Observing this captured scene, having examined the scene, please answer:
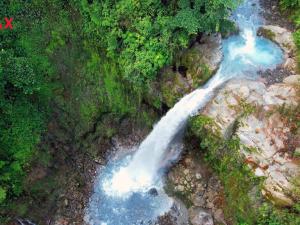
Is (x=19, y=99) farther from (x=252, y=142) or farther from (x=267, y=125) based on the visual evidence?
(x=267, y=125)

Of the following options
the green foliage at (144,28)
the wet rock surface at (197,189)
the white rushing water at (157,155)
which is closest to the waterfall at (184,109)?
the white rushing water at (157,155)

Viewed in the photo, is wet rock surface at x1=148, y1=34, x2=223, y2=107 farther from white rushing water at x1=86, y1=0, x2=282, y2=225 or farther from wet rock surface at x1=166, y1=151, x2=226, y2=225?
wet rock surface at x1=166, y1=151, x2=226, y2=225

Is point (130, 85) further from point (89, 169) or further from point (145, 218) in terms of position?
point (145, 218)

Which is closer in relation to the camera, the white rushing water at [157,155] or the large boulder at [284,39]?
the white rushing water at [157,155]

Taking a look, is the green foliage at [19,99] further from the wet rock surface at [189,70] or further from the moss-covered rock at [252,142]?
the moss-covered rock at [252,142]

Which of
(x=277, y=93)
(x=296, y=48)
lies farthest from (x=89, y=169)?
(x=296, y=48)

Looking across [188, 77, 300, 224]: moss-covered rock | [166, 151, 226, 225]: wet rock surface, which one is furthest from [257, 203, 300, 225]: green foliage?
[166, 151, 226, 225]: wet rock surface
